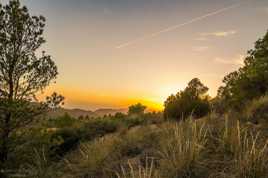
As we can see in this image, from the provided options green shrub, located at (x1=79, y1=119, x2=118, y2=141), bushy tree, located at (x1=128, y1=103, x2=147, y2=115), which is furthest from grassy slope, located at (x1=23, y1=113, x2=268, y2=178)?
bushy tree, located at (x1=128, y1=103, x2=147, y2=115)

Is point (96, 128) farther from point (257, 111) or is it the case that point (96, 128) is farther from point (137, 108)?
point (137, 108)

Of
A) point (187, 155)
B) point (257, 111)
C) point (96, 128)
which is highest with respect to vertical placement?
point (257, 111)

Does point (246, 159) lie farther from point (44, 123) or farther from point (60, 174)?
point (44, 123)

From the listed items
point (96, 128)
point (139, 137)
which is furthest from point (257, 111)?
point (96, 128)

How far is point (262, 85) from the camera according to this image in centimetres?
2608

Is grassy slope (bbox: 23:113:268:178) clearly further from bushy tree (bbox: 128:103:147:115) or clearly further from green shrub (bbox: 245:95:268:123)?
bushy tree (bbox: 128:103:147:115)

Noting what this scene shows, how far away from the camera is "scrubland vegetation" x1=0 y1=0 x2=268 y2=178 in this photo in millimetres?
6402

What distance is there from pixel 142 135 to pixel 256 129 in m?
3.50

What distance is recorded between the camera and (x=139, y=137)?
35.2 feet

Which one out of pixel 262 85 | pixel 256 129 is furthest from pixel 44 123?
pixel 262 85

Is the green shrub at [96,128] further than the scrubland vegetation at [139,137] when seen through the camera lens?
Yes

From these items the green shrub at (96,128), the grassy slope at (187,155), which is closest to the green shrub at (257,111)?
the grassy slope at (187,155)

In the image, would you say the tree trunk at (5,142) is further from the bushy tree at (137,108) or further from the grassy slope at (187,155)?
the bushy tree at (137,108)

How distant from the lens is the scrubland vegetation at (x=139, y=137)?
6402mm
